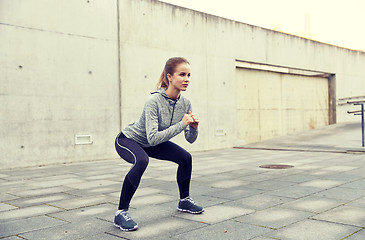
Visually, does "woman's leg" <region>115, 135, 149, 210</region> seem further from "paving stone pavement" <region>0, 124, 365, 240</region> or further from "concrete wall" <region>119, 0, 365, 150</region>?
"concrete wall" <region>119, 0, 365, 150</region>

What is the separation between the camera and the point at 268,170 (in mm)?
7367

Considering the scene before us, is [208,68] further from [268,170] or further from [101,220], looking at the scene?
[101,220]

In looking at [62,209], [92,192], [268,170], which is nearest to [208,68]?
[268,170]

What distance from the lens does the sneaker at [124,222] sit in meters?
3.45

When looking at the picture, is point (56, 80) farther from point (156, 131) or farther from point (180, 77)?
point (156, 131)

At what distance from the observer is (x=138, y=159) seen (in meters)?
3.52

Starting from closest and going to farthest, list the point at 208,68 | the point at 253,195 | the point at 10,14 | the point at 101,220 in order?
the point at 101,220, the point at 253,195, the point at 10,14, the point at 208,68

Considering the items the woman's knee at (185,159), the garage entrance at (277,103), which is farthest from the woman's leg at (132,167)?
the garage entrance at (277,103)

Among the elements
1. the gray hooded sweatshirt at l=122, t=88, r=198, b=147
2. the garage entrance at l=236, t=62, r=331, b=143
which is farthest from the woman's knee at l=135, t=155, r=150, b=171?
the garage entrance at l=236, t=62, r=331, b=143

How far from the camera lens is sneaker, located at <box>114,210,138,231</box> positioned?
345cm

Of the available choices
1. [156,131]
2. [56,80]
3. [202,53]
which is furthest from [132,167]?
[202,53]

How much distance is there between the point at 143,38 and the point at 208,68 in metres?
2.69

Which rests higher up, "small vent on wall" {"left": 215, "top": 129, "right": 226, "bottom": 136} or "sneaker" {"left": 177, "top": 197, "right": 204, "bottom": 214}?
"small vent on wall" {"left": 215, "top": 129, "right": 226, "bottom": 136}

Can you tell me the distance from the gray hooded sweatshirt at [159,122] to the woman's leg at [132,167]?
12 cm
